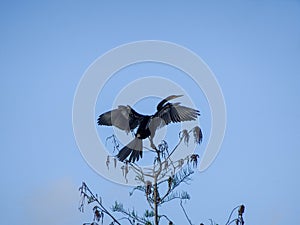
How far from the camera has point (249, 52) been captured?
2047 mm

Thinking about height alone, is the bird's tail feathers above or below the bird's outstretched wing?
below

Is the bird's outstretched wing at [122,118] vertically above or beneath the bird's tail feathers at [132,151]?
above

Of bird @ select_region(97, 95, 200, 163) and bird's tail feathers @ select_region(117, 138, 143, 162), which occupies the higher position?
bird @ select_region(97, 95, 200, 163)

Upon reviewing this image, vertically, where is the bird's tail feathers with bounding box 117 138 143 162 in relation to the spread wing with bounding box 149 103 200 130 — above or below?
below

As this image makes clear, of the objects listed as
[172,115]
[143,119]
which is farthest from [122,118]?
[172,115]

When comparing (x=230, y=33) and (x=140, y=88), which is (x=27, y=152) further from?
(x=230, y=33)

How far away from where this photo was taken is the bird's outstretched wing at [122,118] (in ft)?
5.71

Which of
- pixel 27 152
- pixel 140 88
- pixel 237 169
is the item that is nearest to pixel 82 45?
pixel 140 88

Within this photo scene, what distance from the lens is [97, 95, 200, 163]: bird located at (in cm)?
173

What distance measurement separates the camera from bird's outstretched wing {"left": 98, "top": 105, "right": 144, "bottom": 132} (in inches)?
68.6

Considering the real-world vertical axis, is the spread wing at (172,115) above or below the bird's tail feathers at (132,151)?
above

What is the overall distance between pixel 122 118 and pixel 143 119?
0.26ft

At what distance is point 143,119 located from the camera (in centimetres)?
175

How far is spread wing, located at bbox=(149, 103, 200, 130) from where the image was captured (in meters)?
1.74
